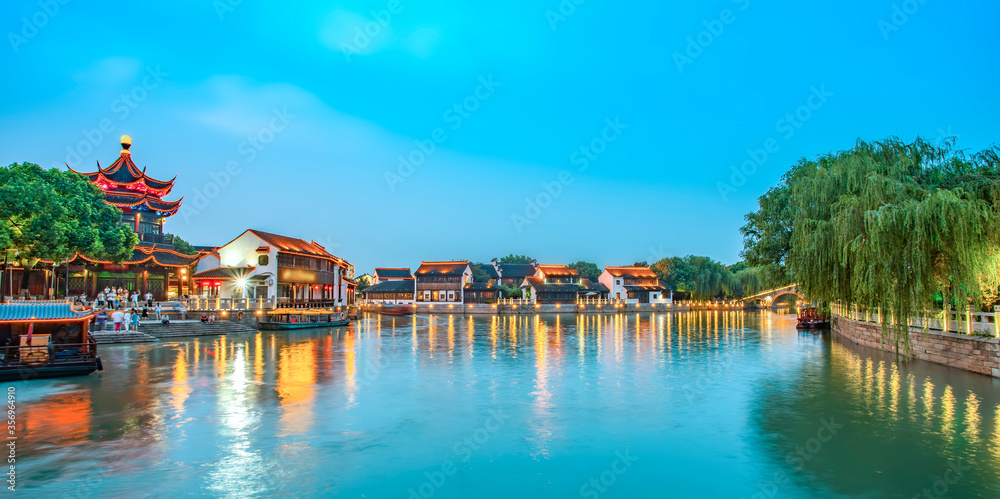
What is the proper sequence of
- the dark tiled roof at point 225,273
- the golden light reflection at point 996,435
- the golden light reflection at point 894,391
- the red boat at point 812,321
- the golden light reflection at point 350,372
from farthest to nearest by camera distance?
1. the dark tiled roof at point 225,273
2. the red boat at point 812,321
3. the golden light reflection at point 350,372
4. the golden light reflection at point 894,391
5. the golden light reflection at point 996,435

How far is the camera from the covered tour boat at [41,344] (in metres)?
15.5

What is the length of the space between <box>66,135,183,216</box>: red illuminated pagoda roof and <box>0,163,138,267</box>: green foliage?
1498cm

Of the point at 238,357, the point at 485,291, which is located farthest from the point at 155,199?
the point at 485,291

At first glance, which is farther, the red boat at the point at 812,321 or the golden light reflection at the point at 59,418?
the red boat at the point at 812,321

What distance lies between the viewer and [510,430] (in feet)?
37.9

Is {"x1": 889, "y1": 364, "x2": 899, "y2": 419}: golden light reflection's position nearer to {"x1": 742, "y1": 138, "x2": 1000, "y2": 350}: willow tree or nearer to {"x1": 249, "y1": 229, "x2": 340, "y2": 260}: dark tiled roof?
{"x1": 742, "y1": 138, "x2": 1000, "y2": 350}: willow tree

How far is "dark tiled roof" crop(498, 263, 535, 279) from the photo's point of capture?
89250 millimetres

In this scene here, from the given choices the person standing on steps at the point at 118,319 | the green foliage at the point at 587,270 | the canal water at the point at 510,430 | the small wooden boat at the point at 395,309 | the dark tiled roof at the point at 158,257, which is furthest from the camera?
the green foliage at the point at 587,270

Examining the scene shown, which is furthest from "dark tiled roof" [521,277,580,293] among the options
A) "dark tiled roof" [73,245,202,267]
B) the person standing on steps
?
the person standing on steps

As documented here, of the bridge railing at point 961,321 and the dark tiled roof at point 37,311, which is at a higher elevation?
the dark tiled roof at point 37,311

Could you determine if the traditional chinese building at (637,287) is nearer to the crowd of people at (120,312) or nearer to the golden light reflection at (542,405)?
the golden light reflection at (542,405)

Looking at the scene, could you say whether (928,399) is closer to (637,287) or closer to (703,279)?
(637,287)

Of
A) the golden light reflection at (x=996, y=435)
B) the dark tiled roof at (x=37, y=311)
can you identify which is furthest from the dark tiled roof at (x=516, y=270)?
the golden light reflection at (x=996, y=435)

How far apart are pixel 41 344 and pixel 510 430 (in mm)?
14530
